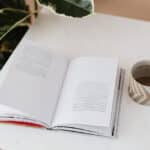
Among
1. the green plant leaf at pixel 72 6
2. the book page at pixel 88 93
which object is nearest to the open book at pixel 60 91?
the book page at pixel 88 93

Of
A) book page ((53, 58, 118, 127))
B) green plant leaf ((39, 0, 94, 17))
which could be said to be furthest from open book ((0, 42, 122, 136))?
green plant leaf ((39, 0, 94, 17))

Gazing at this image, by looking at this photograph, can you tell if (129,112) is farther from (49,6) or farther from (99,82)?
(49,6)

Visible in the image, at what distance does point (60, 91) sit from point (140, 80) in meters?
0.19

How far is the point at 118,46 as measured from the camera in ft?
2.99

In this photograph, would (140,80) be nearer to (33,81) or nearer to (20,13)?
(33,81)

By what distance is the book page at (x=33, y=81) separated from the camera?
73cm

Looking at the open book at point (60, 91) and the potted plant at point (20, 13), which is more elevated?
the potted plant at point (20, 13)

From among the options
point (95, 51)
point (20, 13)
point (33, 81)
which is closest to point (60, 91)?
point (33, 81)

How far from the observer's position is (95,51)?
35.4 inches

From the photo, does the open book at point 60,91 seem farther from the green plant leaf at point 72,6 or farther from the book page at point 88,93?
the green plant leaf at point 72,6

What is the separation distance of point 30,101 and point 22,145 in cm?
10

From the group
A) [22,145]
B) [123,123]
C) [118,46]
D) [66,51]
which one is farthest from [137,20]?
[22,145]

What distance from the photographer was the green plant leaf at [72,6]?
0.78 m

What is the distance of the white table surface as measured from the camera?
2.35 feet
